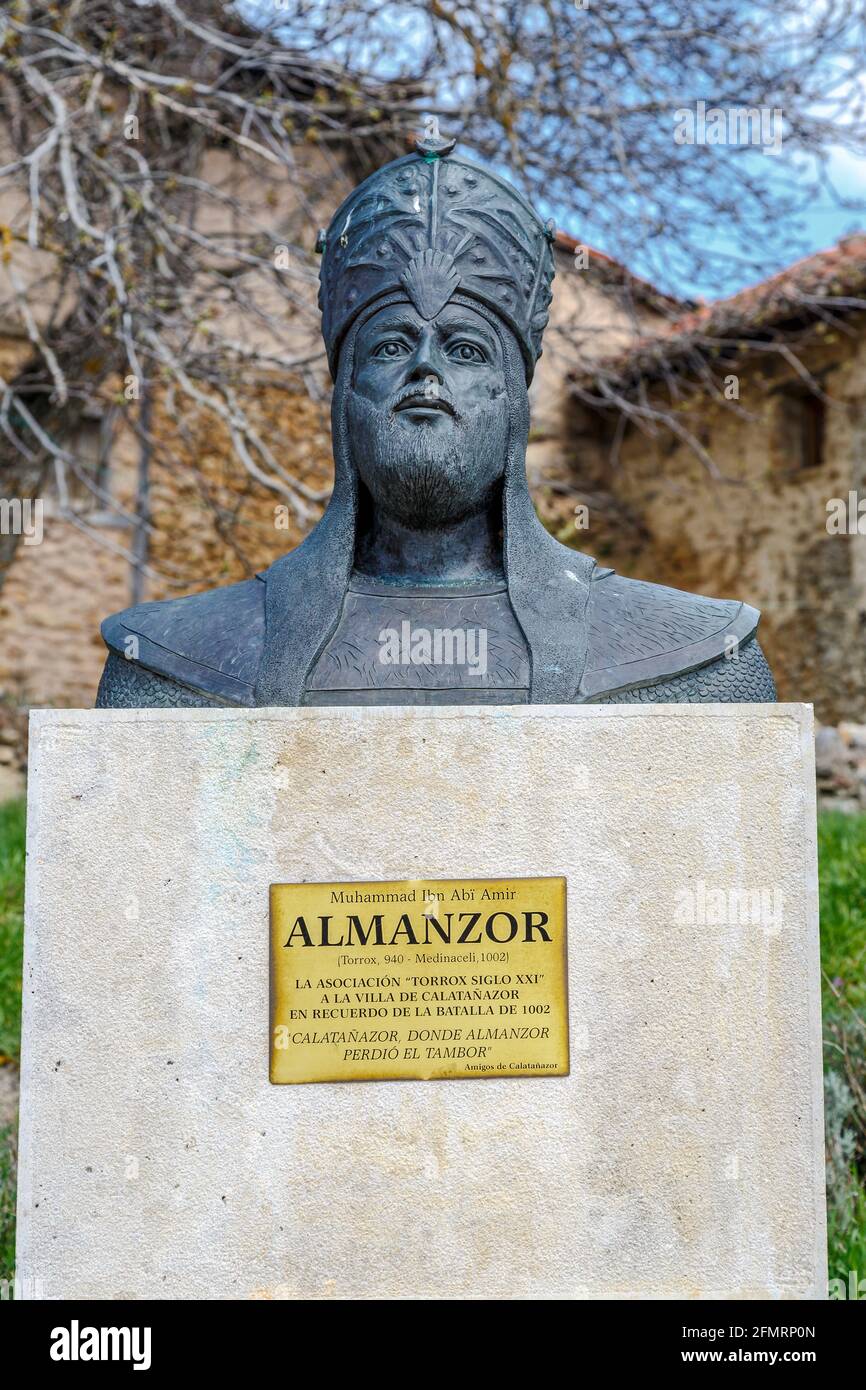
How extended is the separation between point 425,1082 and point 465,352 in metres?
1.35

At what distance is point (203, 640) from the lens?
292 centimetres

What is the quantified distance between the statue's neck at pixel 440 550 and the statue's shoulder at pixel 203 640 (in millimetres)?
269

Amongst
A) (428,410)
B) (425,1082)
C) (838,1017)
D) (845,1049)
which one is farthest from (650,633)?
(838,1017)

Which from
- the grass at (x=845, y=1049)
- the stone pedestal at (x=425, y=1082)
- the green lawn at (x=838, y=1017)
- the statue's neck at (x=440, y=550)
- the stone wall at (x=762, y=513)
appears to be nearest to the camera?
the stone pedestal at (x=425, y=1082)

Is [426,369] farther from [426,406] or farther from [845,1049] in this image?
[845,1049]

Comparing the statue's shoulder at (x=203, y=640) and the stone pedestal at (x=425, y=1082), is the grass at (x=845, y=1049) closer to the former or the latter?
the stone pedestal at (x=425, y=1082)

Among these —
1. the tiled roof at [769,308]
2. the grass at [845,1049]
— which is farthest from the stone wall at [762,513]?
the grass at [845,1049]

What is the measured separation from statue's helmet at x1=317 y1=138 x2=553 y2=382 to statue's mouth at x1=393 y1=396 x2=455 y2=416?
165 millimetres

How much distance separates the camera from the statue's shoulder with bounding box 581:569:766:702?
2.76m

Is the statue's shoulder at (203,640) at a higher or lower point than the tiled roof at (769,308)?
lower

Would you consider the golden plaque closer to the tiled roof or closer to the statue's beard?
the statue's beard

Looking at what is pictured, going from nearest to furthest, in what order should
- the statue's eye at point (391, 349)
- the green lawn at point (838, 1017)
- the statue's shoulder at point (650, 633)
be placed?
the statue's shoulder at point (650, 633), the statue's eye at point (391, 349), the green lawn at point (838, 1017)

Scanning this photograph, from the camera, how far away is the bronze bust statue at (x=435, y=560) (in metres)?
2.78

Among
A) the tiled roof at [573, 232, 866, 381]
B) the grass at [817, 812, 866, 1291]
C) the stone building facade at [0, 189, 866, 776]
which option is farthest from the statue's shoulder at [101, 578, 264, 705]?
the stone building facade at [0, 189, 866, 776]
